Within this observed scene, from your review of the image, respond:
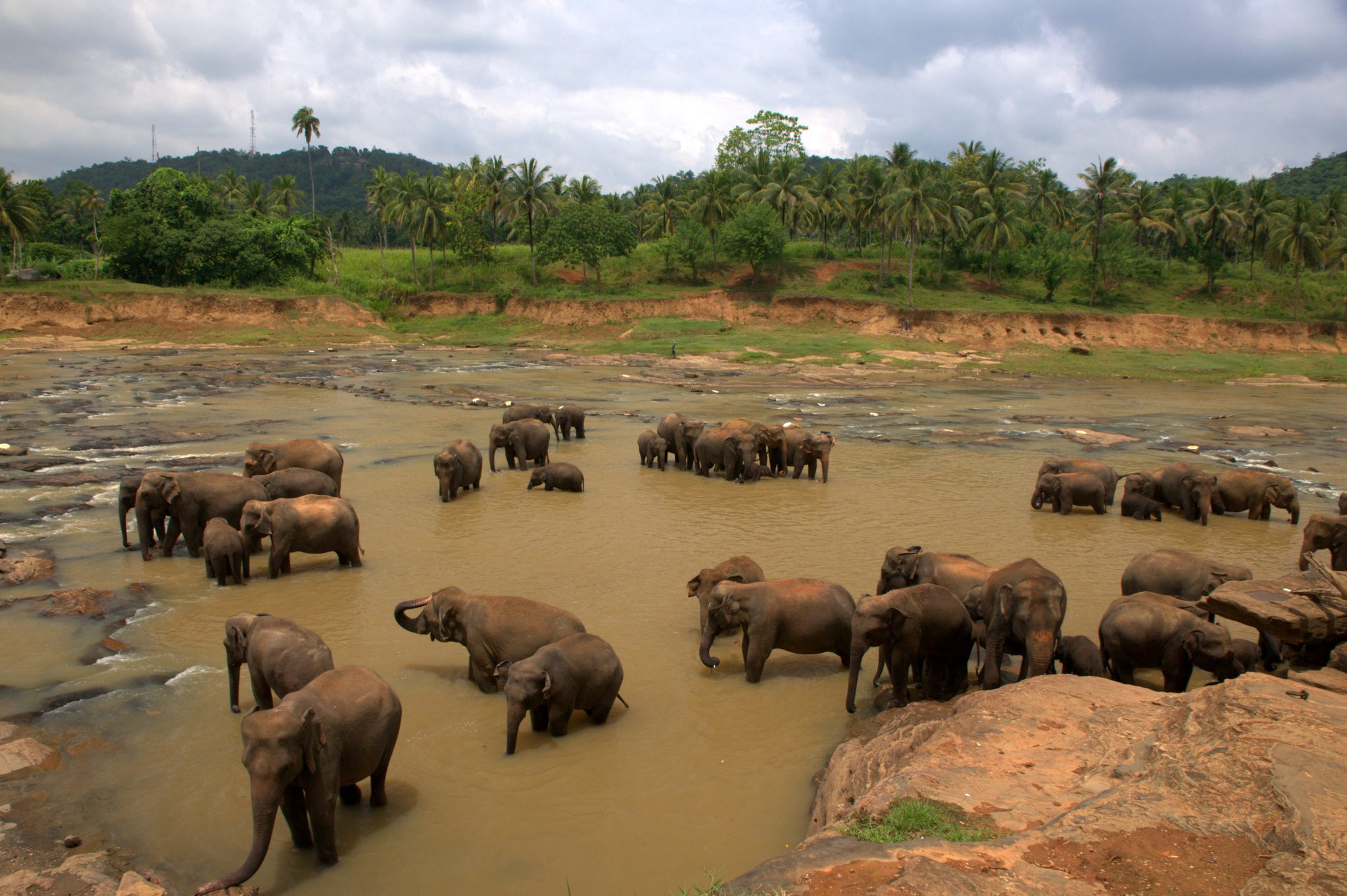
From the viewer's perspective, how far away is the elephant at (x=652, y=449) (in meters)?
21.0

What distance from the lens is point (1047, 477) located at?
1705cm

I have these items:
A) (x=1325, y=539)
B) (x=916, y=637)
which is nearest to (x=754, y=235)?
(x=1325, y=539)

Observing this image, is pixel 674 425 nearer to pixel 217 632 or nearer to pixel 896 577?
pixel 896 577

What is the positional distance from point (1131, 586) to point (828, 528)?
17.4ft

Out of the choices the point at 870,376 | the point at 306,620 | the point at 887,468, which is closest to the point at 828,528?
the point at 887,468

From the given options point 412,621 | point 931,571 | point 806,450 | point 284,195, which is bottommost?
point 412,621

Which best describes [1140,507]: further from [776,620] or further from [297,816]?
[297,816]

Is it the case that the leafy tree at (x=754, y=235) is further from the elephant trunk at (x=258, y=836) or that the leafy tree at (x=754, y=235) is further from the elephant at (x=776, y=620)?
the elephant trunk at (x=258, y=836)

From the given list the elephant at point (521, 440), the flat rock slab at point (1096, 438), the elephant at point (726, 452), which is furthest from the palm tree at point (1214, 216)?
the elephant at point (521, 440)

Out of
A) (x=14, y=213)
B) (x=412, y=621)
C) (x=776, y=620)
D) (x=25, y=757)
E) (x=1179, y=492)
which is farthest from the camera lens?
(x=14, y=213)

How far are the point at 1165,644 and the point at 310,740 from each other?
296 inches

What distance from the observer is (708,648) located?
9.25m

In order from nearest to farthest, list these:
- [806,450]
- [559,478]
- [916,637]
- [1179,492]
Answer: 1. [916,637]
2. [1179,492]
3. [559,478]
4. [806,450]

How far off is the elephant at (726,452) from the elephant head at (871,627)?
429 inches
